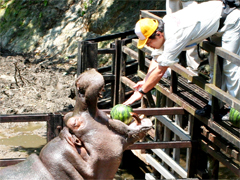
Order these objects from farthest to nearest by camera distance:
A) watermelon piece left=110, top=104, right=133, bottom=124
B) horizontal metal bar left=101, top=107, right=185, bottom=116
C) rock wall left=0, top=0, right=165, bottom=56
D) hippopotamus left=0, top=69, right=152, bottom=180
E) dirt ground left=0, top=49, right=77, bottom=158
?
rock wall left=0, top=0, right=165, bottom=56
dirt ground left=0, top=49, right=77, bottom=158
horizontal metal bar left=101, top=107, right=185, bottom=116
watermelon piece left=110, top=104, right=133, bottom=124
hippopotamus left=0, top=69, right=152, bottom=180

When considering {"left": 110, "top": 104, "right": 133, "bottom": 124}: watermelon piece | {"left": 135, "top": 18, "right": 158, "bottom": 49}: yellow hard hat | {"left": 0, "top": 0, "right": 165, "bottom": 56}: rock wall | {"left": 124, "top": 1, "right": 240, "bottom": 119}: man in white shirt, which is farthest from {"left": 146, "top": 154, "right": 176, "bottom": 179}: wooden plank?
{"left": 0, "top": 0, "right": 165, "bottom": 56}: rock wall

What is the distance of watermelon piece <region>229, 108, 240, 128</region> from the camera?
470cm

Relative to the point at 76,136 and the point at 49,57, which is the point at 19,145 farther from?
the point at 76,136

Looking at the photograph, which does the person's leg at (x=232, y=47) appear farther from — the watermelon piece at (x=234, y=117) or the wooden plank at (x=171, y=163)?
the wooden plank at (x=171, y=163)

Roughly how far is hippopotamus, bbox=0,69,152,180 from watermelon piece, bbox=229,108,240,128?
1850 mm

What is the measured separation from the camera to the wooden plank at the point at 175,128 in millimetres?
5543

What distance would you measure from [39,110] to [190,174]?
394 centimetres

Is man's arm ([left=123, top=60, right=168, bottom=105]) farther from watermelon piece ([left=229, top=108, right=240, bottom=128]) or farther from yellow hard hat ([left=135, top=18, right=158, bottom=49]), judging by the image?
watermelon piece ([left=229, top=108, right=240, bottom=128])

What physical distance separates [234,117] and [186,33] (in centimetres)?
100

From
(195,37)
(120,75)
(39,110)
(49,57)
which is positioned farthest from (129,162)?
(49,57)

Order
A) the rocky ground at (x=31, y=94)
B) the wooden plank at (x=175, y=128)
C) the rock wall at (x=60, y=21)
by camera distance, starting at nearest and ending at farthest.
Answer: the wooden plank at (x=175, y=128)
the rocky ground at (x=31, y=94)
the rock wall at (x=60, y=21)

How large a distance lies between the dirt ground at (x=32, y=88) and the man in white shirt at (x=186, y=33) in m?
3.56

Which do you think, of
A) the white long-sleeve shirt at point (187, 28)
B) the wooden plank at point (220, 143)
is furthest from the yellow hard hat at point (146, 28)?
the wooden plank at point (220, 143)

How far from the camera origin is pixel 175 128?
18.8ft
